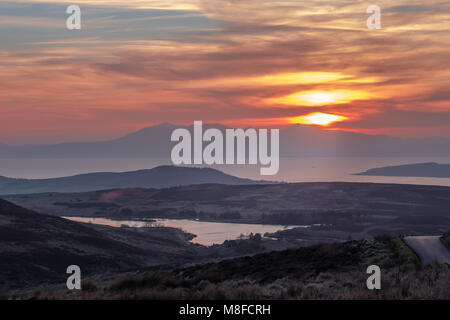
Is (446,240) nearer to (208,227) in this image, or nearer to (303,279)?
(303,279)

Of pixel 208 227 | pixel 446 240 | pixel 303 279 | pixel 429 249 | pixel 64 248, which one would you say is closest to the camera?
pixel 303 279

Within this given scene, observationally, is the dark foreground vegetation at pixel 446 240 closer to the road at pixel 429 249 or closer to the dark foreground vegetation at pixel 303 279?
the road at pixel 429 249

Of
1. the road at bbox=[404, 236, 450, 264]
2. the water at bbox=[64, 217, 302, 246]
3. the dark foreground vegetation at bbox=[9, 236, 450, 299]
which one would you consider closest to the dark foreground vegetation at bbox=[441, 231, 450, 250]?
the road at bbox=[404, 236, 450, 264]

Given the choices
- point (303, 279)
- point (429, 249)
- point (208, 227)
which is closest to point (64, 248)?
point (303, 279)

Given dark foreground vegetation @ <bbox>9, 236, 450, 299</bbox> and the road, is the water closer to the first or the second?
dark foreground vegetation @ <bbox>9, 236, 450, 299</bbox>
